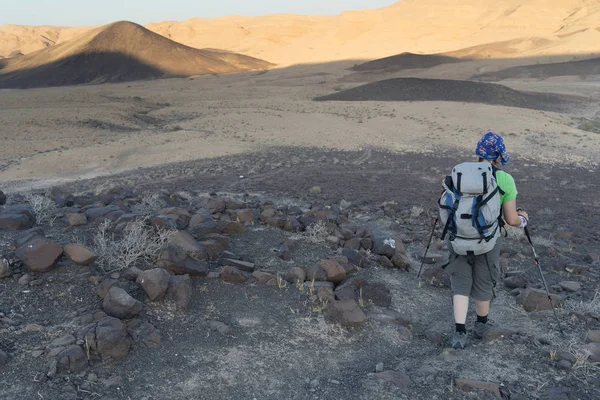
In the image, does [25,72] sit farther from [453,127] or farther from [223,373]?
[223,373]

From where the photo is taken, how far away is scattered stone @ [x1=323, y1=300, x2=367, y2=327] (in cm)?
429

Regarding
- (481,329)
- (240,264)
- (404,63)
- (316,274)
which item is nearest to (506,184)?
(481,329)

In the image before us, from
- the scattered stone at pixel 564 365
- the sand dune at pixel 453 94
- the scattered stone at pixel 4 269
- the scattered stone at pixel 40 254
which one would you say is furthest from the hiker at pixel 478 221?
the sand dune at pixel 453 94

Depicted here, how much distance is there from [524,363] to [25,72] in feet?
182

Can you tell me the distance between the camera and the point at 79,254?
4.54m

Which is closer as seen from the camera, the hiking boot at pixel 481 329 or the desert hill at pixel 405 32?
the hiking boot at pixel 481 329

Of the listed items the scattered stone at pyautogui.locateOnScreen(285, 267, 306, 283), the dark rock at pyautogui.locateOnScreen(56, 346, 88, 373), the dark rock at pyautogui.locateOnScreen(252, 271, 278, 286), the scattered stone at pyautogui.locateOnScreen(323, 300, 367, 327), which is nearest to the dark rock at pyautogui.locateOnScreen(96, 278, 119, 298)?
the dark rock at pyautogui.locateOnScreen(56, 346, 88, 373)

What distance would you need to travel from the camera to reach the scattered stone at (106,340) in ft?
11.7

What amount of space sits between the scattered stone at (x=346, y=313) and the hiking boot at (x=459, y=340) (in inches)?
27.1

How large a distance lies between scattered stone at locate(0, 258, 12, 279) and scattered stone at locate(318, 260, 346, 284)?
261 centimetres

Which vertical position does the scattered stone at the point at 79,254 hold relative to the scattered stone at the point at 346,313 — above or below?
above

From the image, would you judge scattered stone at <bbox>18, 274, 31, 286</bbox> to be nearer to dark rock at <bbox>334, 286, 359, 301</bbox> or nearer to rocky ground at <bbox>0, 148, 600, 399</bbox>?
rocky ground at <bbox>0, 148, 600, 399</bbox>

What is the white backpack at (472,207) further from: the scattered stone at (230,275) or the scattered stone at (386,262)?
the scattered stone at (230,275)

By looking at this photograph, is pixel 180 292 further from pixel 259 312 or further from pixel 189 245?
pixel 189 245
